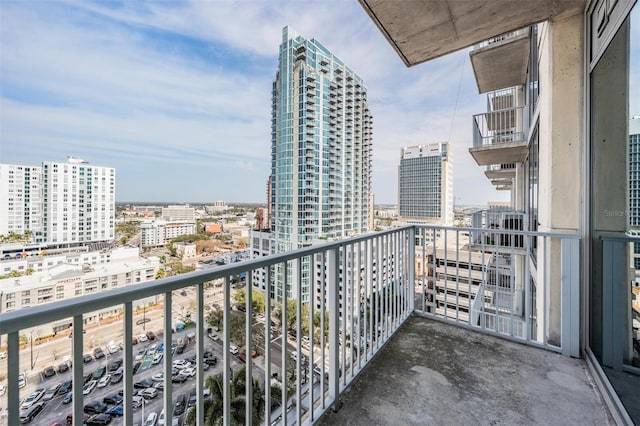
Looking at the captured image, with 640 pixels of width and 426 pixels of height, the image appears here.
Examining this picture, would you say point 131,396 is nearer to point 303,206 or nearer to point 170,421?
point 170,421

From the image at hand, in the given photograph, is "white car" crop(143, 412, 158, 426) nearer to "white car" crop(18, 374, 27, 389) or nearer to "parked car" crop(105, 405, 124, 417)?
"parked car" crop(105, 405, 124, 417)

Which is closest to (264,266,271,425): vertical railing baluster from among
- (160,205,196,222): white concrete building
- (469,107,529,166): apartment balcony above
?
(469,107,529,166): apartment balcony above

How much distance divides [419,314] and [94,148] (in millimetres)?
25493

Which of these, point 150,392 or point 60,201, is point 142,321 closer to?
point 150,392

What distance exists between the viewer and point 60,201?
41.3ft

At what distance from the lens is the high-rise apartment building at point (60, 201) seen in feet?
39.2

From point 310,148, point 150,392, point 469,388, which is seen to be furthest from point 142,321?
point 310,148

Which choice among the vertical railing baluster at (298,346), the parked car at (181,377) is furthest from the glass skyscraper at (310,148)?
the parked car at (181,377)

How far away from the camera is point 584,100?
225cm

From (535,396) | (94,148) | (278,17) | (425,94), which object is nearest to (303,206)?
(425,94)

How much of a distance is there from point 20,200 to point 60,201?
1.35 meters

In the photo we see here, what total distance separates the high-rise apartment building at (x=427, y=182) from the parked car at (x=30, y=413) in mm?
27712

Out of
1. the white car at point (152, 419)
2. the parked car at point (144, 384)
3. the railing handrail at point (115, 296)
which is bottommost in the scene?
the white car at point (152, 419)

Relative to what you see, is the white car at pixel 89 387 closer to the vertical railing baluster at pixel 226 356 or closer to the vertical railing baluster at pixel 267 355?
the vertical railing baluster at pixel 226 356
